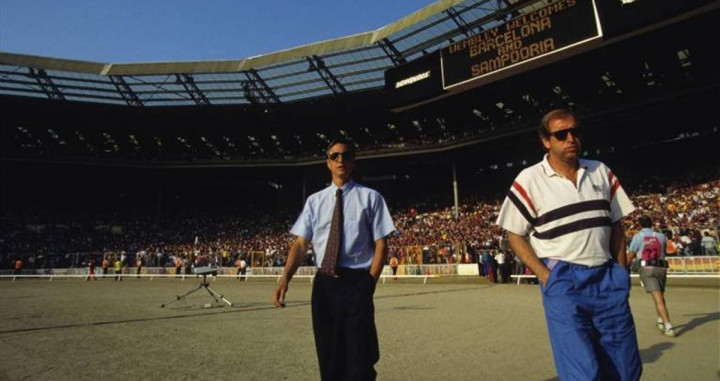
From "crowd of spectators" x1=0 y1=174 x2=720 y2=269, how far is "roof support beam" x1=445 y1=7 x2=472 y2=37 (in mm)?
12083

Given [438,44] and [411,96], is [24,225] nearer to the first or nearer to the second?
[411,96]

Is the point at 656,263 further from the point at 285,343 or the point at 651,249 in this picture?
the point at 285,343

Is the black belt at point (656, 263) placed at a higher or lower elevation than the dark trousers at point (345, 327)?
higher

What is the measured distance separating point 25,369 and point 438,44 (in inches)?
1165

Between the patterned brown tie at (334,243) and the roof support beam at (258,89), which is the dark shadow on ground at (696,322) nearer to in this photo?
the patterned brown tie at (334,243)

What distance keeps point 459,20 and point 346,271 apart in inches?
1104

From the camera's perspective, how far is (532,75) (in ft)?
92.0

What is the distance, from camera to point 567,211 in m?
2.51

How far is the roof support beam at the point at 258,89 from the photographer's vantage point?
3624 centimetres

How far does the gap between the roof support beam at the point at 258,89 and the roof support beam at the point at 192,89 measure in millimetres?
4065

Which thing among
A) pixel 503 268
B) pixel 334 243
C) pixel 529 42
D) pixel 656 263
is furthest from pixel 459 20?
pixel 334 243

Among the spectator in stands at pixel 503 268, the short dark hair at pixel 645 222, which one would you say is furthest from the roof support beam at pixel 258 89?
the short dark hair at pixel 645 222

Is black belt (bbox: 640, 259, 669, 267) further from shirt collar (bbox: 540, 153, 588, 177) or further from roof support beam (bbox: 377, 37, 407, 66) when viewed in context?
roof support beam (bbox: 377, 37, 407, 66)

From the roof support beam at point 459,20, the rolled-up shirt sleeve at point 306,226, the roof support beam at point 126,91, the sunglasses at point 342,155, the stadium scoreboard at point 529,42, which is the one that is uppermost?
the roof support beam at point 126,91
